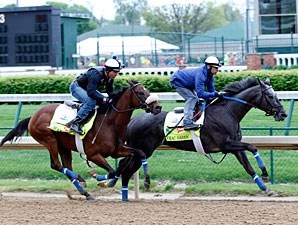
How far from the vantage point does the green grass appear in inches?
557

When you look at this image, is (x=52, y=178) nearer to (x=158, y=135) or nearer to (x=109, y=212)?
(x=158, y=135)

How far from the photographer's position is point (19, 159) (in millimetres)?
16156

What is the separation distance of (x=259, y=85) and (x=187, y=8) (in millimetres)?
61940

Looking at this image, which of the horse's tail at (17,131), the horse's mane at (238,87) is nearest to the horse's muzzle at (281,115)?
the horse's mane at (238,87)

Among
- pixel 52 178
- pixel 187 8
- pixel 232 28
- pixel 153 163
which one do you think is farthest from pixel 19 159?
pixel 187 8

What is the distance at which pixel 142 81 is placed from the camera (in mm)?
25234

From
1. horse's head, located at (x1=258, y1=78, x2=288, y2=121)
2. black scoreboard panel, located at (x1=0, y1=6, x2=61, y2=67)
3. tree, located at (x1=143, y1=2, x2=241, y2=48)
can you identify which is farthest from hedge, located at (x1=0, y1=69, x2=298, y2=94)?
tree, located at (x1=143, y1=2, x2=241, y2=48)

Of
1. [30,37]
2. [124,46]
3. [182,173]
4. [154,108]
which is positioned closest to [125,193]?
[154,108]

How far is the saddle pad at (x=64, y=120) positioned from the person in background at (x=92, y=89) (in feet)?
0.23

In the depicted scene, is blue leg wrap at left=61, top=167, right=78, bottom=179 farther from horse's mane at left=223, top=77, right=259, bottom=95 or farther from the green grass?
horse's mane at left=223, top=77, right=259, bottom=95

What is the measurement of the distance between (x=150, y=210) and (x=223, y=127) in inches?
76.7

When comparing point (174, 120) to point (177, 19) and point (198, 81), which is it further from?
point (177, 19)

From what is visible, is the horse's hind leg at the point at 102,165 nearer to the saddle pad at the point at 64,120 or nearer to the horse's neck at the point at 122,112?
the saddle pad at the point at 64,120

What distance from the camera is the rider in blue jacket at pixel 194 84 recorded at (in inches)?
501
